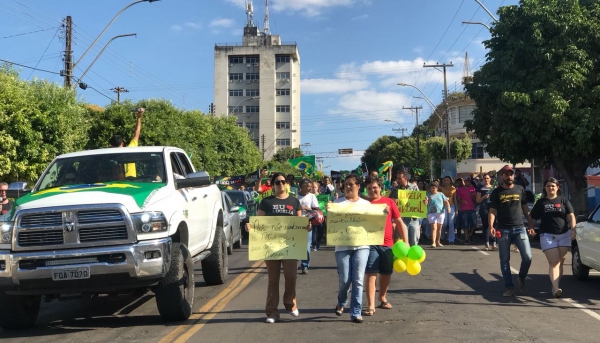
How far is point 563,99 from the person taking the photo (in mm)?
21172

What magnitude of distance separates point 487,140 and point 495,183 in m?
1.94

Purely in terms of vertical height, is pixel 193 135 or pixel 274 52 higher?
pixel 274 52

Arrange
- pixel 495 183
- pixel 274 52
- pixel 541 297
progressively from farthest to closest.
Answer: pixel 274 52
pixel 495 183
pixel 541 297

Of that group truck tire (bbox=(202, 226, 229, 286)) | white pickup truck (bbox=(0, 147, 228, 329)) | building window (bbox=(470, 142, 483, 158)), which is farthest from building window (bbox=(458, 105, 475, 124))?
white pickup truck (bbox=(0, 147, 228, 329))

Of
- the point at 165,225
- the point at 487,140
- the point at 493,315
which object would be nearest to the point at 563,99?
the point at 487,140

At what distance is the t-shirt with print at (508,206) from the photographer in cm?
996

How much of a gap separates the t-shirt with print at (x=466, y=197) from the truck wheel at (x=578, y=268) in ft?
21.3

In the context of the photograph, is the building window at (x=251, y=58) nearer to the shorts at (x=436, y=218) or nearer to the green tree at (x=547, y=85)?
the green tree at (x=547, y=85)

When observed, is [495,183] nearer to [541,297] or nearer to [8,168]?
[541,297]

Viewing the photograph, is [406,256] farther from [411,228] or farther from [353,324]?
[411,228]

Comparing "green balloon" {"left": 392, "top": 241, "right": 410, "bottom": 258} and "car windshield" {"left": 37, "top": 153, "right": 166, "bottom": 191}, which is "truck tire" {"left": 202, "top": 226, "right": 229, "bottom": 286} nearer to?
"car windshield" {"left": 37, "top": 153, "right": 166, "bottom": 191}

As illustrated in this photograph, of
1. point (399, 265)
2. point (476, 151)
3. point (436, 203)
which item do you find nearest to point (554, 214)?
point (399, 265)

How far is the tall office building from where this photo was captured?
10744 centimetres

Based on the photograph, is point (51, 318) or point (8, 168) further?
point (8, 168)
